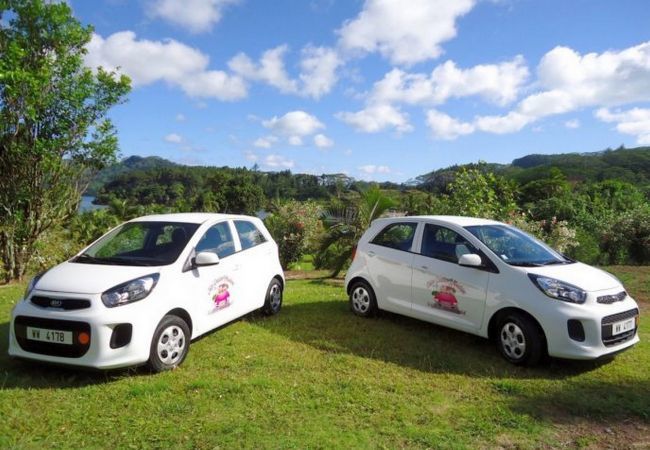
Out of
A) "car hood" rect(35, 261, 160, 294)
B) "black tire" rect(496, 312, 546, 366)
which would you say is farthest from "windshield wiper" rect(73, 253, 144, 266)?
"black tire" rect(496, 312, 546, 366)

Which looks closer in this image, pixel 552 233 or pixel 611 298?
pixel 611 298

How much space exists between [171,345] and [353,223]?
23.1 ft

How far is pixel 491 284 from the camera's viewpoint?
548 cm

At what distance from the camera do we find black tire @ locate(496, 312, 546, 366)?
16.6 ft

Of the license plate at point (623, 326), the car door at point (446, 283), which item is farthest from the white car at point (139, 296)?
the license plate at point (623, 326)

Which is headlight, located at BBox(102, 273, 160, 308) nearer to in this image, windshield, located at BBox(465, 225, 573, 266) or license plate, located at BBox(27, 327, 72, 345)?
license plate, located at BBox(27, 327, 72, 345)

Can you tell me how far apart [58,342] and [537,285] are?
486 centimetres

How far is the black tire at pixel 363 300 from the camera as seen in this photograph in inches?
280

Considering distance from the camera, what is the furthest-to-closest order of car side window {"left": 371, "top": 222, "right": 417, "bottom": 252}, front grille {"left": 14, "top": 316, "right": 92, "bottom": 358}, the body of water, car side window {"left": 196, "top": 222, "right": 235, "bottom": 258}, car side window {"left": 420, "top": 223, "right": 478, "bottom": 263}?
the body of water
car side window {"left": 371, "top": 222, "right": 417, "bottom": 252}
car side window {"left": 420, "top": 223, "right": 478, "bottom": 263}
car side window {"left": 196, "top": 222, "right": 235, "bottom": 258}
front grille {"left": 14, "top": 316, "right": 92, "bottom": 358}

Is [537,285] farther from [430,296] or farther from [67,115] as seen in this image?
[67,115]

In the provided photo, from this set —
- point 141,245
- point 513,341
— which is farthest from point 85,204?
point 513,341

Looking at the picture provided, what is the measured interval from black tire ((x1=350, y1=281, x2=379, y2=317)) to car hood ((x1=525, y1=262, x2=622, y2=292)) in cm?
244

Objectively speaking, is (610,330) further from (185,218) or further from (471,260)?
(185,218)

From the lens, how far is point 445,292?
234 inches
